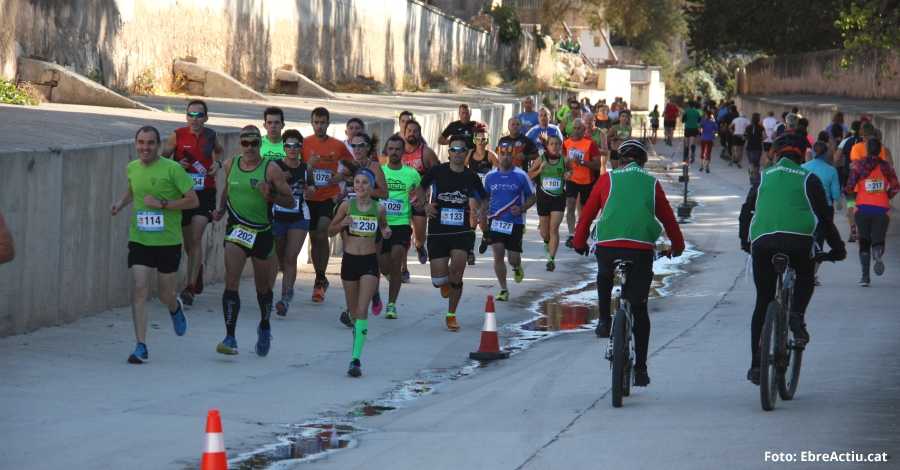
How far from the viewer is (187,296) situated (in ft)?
51.4

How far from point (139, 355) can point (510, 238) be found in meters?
6.11

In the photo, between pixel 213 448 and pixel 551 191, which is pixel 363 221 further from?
pixel 551 191

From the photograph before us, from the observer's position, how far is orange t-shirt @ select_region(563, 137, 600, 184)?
73.3 ft

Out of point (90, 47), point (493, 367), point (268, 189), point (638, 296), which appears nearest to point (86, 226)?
point (268, 189)

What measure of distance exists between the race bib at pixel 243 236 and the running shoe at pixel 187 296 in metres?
2.64

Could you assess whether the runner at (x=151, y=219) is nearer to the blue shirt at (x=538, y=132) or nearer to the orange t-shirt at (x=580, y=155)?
the orange t-shirt at (x=580, y=155)

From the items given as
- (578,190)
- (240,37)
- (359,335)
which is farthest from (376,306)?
(240,37)

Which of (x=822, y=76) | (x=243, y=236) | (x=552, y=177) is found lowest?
(x=243, y=236)

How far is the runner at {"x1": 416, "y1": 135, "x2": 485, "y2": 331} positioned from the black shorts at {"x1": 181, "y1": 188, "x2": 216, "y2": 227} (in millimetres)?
2005

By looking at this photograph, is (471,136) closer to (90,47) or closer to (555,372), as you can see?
(90,47)

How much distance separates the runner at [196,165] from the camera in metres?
15.1

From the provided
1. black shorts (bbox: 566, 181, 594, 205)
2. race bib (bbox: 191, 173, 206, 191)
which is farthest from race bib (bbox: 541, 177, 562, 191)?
race bib (bbox: 191, 173, 206, 191)

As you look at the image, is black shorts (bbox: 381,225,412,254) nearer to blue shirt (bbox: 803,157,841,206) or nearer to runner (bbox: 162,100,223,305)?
runner (bbox: 162,100,223,305)

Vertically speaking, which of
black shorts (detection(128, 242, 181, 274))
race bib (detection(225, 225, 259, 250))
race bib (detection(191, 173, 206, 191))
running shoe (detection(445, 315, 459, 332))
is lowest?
running shoe (detection(445, 315, 459, 332))
